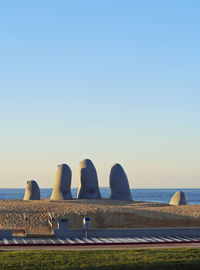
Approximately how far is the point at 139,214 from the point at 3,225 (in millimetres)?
9562

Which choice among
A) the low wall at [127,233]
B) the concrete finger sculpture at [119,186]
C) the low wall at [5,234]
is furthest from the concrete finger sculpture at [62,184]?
the low wall at [5,234]

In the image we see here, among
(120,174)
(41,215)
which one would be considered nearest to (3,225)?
(41,215)

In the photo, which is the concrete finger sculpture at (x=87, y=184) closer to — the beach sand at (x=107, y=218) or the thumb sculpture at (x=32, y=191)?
the thumb sculpture at (x=32, y=191)

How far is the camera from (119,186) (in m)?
49.3

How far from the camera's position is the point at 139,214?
32656 millimetres

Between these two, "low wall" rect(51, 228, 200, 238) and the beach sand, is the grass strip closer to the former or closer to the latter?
"low wall" rect(51, 228, 200, 238)

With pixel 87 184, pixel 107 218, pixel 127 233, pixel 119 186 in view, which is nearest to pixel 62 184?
pixel 87 184

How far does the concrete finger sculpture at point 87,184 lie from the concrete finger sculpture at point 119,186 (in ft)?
6.20

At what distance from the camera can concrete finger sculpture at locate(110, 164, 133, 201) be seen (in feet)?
161

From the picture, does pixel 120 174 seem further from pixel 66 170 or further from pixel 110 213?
pixel 110 213

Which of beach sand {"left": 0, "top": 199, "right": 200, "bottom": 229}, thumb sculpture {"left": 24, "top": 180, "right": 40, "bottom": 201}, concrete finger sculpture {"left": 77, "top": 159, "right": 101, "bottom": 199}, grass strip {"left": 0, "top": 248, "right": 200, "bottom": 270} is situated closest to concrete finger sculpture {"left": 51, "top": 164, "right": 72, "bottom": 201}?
concrete finger sculpture {"left": 77, "top": 159, "right": 101, "bottom": 199}

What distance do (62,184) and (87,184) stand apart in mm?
2651

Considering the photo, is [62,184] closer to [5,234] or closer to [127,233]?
[127,233]

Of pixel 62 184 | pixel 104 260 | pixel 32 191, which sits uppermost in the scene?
pixel 62 184
